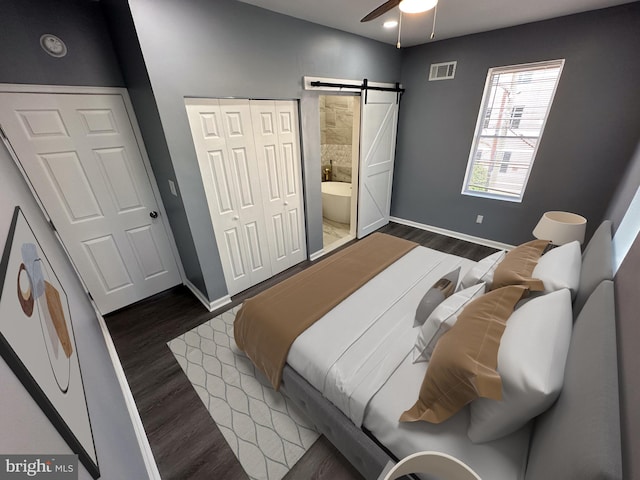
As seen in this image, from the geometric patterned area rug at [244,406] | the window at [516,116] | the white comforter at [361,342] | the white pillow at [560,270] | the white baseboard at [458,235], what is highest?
the window at [516,116]

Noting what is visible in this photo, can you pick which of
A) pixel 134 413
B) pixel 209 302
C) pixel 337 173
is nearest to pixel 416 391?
pixel 134 413

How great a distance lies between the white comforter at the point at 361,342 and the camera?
125cm

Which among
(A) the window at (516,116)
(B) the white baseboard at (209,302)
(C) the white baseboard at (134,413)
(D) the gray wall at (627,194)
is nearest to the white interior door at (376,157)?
(A) the window at (516,116)

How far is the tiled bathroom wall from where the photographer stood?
4734 mm

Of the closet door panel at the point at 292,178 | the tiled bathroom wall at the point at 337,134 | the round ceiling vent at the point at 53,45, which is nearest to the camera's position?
the round ceiling vent at the point at 53,45

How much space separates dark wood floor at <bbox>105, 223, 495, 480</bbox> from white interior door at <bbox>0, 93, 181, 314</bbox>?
0.34m

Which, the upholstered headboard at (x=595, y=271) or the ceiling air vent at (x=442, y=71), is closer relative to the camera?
the upholstered headboard at (x=595, y=271)

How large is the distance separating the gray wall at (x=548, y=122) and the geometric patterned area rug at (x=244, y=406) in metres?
3.49

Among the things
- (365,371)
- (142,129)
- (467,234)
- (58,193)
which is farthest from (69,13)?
(467,234)

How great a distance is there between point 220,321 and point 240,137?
70.5 inches

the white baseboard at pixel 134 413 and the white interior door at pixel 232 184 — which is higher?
the white interior door at pixel 232 184

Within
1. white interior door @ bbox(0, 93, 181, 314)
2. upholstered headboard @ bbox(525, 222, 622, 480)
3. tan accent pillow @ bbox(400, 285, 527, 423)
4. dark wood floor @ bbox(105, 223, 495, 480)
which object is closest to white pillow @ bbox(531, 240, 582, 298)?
upholstered headboard @ bbox(525, 222, 622, 480)

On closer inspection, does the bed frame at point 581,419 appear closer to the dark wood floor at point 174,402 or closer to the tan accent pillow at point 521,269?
the tan accent pillow at point 521,269

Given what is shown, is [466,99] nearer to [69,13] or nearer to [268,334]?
[268,334]
